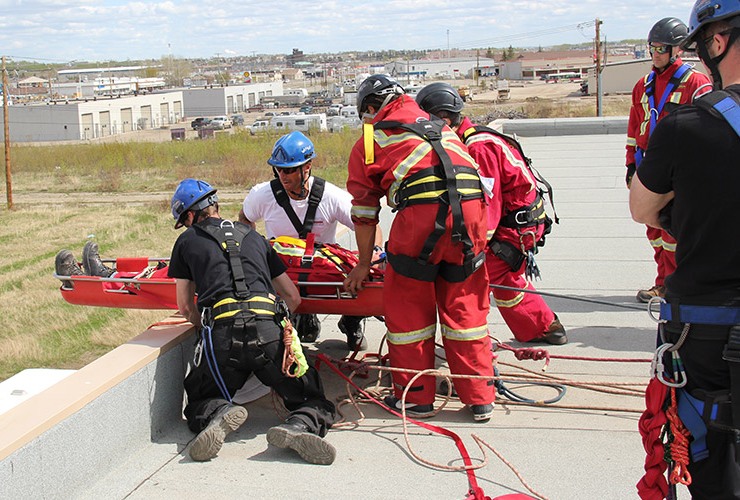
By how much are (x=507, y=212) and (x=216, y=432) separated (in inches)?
103

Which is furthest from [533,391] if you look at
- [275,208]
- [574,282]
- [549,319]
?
[574,282]

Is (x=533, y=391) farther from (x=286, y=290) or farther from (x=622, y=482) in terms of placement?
(x=286, y=290)

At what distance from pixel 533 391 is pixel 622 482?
1.30 m

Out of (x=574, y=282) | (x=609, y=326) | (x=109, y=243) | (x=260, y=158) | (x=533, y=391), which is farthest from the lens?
(x=260, y=158)

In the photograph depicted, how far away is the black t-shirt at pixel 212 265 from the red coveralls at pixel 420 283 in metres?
0.61

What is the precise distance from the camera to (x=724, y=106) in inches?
97.1

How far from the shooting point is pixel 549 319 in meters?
5.81

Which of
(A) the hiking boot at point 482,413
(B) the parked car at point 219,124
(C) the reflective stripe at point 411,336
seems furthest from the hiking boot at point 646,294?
(B) the parked car at point 219,124

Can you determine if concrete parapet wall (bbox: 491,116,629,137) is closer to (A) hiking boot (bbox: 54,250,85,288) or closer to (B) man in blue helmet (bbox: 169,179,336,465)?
(A) hiking boot (bbox: 54,250,85,288)

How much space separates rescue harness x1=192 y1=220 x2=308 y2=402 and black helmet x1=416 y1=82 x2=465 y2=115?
64.9 inches

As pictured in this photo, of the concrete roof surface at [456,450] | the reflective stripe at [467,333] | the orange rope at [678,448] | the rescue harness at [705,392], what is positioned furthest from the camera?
the reflective stripe at [467,333]

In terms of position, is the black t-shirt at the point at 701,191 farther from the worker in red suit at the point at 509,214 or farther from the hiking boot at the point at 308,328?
the hiking boot at the point at 308,328

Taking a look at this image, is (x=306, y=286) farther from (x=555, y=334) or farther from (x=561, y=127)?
(x=561, y=127)

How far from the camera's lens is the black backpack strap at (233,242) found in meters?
4.40
